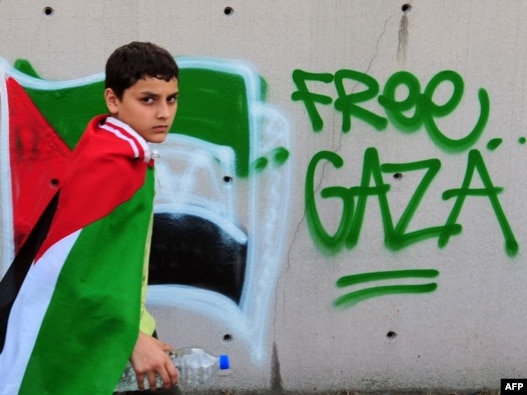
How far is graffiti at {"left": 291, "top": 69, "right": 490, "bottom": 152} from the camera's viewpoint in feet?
12.9

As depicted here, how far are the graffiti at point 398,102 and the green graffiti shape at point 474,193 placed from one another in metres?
0.10

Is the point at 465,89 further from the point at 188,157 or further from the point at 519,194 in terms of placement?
the point at 188,157

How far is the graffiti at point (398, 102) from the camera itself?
12.9ft

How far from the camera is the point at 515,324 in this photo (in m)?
4.19

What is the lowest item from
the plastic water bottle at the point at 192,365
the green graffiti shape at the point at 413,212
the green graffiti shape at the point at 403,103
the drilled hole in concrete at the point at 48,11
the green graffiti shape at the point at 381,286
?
the plastic water bottle at the point at 192,365

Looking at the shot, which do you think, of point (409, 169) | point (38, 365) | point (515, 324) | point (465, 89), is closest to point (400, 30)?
point (465, 89)

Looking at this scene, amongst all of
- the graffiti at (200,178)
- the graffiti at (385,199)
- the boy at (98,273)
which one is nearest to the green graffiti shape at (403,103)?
the graffiti at (385,199)

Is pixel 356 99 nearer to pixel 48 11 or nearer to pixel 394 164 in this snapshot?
pixel 394 164

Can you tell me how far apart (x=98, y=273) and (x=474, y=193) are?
7.65 feet

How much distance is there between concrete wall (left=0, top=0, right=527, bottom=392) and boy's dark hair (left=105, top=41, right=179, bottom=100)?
1.39 meters

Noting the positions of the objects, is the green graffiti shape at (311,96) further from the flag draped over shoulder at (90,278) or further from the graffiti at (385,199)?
the flag draped over shoulder at (90,278)

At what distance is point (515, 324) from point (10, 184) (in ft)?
8.77

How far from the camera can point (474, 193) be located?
160 inches

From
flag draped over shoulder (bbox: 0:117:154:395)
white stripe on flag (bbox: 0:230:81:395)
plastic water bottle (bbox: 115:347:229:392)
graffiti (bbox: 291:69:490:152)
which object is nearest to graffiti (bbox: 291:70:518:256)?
graffiti (bbox: 291:69:490:152)
